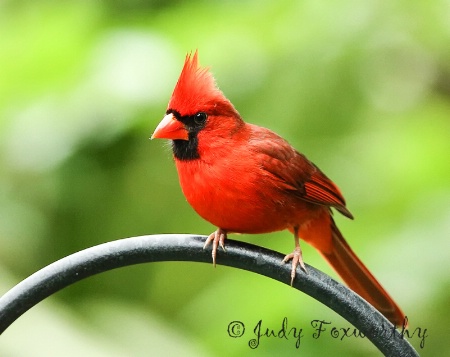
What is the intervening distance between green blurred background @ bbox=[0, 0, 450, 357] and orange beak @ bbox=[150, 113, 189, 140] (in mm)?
389

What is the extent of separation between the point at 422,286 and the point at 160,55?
1.15 meters

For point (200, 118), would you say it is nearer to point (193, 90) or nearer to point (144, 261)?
point (193, 90)

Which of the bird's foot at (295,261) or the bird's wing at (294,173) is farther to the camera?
the bird's wing at (294,173)

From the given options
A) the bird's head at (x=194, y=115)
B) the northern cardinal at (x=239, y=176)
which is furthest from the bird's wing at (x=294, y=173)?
the bird's head at (x=194, y=115)

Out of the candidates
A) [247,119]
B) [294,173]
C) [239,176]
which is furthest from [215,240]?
[247,119]

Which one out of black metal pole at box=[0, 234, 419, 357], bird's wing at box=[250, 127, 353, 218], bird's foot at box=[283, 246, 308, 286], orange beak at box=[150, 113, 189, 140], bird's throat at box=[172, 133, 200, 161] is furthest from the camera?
bird's wing at box=[250, 127, 353, 218]

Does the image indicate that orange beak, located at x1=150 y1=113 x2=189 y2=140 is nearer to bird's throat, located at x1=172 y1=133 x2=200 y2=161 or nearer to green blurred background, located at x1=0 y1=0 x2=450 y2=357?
bird's throat, located at x1=172 y1=133 x2=200 y2=161

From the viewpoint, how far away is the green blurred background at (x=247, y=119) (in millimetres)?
2674

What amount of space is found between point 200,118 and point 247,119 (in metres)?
0.79

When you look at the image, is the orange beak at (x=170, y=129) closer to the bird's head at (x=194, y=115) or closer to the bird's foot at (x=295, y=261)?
the bird's head at (x=194, y=115)

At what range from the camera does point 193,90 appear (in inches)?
97.3

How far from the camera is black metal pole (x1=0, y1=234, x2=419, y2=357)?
183 centimetres

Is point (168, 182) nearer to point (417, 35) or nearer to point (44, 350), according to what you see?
point (44, 350)

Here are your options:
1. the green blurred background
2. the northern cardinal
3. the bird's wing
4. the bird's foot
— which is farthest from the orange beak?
the bird's foot
